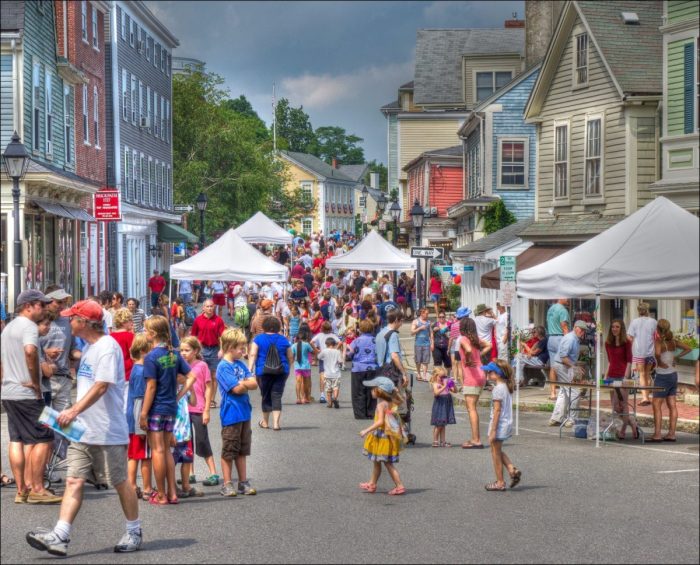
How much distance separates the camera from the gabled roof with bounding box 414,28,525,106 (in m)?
56.2

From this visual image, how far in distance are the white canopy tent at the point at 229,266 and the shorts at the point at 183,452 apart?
18.1 meters

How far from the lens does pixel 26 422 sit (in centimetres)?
961

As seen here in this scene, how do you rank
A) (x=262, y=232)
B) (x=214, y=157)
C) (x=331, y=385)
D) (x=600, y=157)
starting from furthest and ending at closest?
(x=214, y=157), (x=262, y=232), (x=600, y=157), (x=331, y=385)

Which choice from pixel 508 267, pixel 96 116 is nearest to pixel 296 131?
pixel 96 116

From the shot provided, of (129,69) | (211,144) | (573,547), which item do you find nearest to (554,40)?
(573,547)

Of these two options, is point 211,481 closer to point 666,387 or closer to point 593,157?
point 666,387

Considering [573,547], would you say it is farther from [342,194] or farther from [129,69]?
Result: [342,194]

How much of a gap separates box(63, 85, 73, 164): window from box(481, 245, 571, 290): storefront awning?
14.7m

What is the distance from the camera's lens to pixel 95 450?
821 centimetres

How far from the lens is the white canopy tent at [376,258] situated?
37.7 meters

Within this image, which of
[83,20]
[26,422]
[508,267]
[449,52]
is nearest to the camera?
[26,422]

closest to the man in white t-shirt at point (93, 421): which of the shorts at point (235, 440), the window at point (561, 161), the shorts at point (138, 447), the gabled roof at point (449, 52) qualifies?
the shorts at point (138, 447)

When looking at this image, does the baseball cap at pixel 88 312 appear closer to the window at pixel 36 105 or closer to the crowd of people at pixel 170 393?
the crowd of people at pixel 170 393

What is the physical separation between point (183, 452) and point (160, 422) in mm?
955
